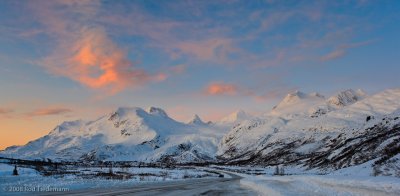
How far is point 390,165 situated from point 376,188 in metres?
24.4

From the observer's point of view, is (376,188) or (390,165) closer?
(376,188)

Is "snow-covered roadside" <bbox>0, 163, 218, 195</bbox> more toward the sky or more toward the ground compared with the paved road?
more toward the sky

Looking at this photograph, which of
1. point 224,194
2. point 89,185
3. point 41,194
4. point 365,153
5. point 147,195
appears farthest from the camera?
point 365,153

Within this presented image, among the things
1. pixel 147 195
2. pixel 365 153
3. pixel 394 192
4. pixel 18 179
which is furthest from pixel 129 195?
pixel 365 153

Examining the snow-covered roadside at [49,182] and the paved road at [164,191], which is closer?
the paved road at [164,191]

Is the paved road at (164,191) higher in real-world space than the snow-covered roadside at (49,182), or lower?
lower

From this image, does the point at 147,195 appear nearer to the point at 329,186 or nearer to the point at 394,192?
the point at 329,186

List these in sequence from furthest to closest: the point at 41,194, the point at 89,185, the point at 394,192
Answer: the point at 89,185 → the point at 41,194 → the point at 394,192

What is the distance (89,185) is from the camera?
41.7m

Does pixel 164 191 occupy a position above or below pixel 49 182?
below

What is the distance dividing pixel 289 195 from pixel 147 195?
33.5 feet

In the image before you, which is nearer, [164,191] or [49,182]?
[164,191]

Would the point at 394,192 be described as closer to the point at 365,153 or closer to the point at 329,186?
the point at 329,186

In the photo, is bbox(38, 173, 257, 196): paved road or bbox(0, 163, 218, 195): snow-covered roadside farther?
bbox(0, 163, 218, 195): snow-covered roadside
